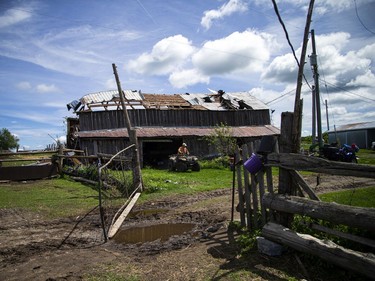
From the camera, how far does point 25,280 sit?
4.51 metres

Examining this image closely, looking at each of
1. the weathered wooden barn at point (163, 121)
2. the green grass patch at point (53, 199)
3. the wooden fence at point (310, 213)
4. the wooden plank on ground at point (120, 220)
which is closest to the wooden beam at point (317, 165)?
the wooden fence at point (310, 213)

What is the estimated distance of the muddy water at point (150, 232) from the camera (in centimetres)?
669

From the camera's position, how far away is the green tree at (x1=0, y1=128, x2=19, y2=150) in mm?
72562

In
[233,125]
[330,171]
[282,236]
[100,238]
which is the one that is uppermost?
[233,125]

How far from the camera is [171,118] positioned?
93.0 ft

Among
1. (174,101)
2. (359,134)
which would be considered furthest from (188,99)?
(359,134)

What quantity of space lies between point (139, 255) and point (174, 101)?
26.0 metres

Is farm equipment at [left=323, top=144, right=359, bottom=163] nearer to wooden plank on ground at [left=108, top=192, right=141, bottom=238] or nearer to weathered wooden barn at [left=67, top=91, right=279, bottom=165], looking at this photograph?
weathered wooden barn at [left=67, top=91, right=279, bottom=165]

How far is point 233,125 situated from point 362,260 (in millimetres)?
28247

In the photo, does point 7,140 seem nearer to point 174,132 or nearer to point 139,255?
point 174,132

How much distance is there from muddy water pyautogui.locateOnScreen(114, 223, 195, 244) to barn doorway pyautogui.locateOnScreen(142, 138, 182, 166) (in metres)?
17.7

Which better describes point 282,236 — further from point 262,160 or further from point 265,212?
point 262,160

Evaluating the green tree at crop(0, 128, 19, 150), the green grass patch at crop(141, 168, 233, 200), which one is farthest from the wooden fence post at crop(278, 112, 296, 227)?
the green tree at crop(0, 128, 19, 150)

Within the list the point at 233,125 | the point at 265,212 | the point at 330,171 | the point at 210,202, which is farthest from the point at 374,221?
the point at 233,125
